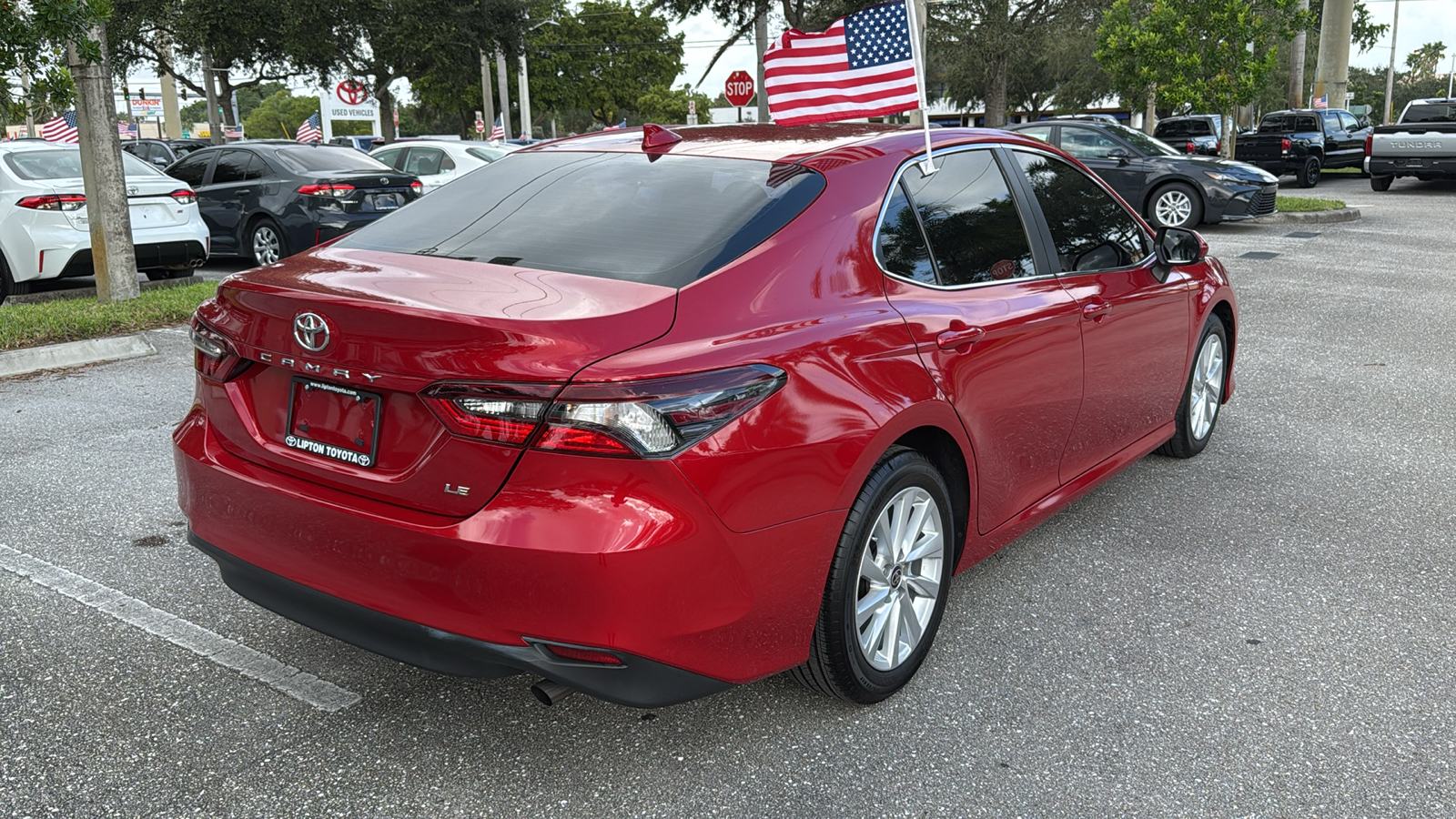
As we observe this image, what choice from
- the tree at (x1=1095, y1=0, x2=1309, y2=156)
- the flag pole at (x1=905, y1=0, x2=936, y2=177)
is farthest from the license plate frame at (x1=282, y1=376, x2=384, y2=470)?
the tree at (x1=1095, y1=0, x2=1309, y2=156)

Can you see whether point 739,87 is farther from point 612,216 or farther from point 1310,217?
point 612,216

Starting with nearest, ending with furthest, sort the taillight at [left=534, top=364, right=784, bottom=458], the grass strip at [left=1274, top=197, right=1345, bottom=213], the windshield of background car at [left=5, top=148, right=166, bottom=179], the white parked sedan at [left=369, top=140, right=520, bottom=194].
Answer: the taillight at [left=534, top=364, right=784, bottom=458] < the windshield of background car at [left=5, top=148, right=166, bottom=179] < the white parked sedan at [left=369, top=140, right=520, bottom=194] < the grass strip at [left=1274, top=197, right=1345, bottom=213]

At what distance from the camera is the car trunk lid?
8.05 ft

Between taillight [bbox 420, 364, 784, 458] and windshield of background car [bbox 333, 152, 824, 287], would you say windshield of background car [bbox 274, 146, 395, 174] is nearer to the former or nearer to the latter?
windshield of background car [bbox 333, 152, 824, 287]

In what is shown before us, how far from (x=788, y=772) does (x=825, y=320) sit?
1.13 metres

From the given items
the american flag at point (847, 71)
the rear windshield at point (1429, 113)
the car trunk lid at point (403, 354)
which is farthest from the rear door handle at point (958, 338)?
the rear windshield at point (1429, 113)

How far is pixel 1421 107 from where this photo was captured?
83.9 feet

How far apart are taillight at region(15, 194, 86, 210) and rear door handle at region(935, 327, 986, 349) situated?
9.24 meters

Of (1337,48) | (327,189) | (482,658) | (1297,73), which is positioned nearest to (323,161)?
(327,189)

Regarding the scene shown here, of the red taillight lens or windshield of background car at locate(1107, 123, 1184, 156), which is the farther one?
windshield of background car at locate(1107, 123, 1184, 156)

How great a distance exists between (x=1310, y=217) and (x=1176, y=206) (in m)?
3.15

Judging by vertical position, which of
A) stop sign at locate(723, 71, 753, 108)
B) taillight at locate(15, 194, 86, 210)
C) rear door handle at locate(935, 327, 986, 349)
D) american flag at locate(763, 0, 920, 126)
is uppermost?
stop sign at locate(723, 71, 753, 108)

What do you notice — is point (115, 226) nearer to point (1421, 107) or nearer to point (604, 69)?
Answer: point (1421, 107)

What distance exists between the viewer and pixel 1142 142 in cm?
1636
